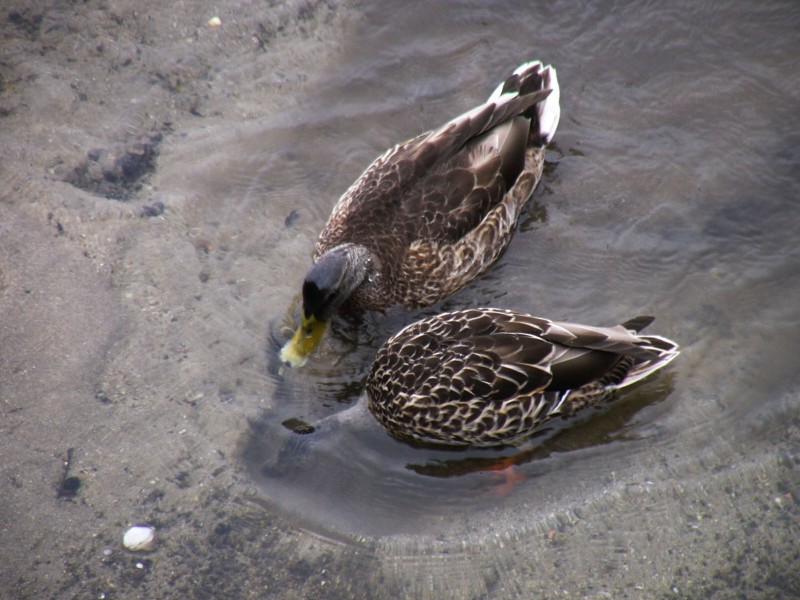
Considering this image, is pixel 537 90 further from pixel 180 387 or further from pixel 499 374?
pixel 180 387

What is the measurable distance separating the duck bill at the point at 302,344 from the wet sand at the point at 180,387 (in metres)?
0.21

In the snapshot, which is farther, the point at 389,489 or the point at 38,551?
the point at 389,489

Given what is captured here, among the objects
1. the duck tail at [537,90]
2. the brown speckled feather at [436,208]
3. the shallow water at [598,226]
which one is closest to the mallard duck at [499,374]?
the shallow water at [598,226]

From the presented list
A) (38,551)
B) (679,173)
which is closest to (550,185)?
(679,173)

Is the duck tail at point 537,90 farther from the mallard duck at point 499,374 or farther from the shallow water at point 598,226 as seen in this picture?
the mallard duck at point 499,374

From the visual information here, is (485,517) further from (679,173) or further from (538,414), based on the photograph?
(679,173)

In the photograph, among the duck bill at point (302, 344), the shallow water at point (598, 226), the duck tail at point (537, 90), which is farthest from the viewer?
the duck tail at point (537, 90)

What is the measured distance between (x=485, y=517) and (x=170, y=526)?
201 centimetres

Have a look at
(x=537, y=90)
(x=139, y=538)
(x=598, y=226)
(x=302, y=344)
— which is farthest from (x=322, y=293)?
A: (x=537, y=90)

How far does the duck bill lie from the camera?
570cm

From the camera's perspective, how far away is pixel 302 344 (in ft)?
18.8

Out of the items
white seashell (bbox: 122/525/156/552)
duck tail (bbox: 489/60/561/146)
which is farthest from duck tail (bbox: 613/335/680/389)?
white seashell (bbox: 122/525/156/552)

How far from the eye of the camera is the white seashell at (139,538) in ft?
15.8

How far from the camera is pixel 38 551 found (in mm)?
4750
